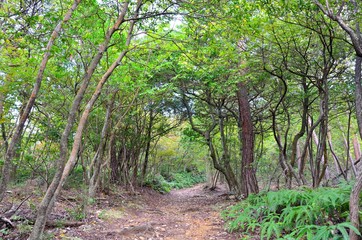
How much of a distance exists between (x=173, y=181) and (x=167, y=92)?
1517cm

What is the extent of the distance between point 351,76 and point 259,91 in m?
2.94

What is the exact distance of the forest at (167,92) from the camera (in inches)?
143

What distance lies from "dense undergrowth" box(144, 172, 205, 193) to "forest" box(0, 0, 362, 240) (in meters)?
4.02

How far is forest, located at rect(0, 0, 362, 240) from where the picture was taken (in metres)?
3.64

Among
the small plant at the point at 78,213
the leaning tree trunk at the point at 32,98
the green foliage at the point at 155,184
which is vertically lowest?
the small plant at the point at 78,213

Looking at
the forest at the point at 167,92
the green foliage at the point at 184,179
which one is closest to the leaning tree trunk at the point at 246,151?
the forest at the point at 167,92

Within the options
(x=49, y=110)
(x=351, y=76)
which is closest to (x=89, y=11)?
(x=49, y=110)

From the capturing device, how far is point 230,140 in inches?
471

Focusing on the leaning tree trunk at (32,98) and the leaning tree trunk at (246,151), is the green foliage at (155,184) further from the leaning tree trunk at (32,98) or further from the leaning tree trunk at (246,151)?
the leaning tree trunk at (32,98)

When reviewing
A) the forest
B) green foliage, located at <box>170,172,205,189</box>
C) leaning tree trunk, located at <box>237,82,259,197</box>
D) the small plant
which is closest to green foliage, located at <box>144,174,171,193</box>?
the forest

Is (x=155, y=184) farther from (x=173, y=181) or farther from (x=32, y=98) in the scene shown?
(x=32, y=98)

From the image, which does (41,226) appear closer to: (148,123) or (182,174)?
(148,123)

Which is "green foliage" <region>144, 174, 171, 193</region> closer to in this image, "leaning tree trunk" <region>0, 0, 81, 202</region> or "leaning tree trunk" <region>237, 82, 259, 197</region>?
"leaning tree trunk" <region>237, 82, 259, 197</region>

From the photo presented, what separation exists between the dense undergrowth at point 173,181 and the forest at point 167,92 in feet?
13.2
